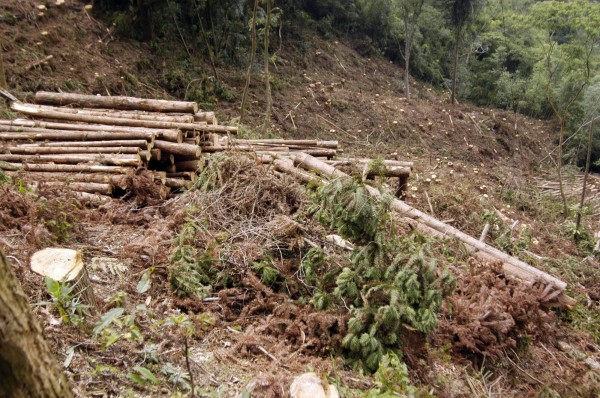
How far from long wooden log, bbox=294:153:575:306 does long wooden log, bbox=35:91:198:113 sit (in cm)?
209

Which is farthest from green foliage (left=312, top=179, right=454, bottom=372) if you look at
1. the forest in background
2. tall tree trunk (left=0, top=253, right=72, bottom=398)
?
the forest in background

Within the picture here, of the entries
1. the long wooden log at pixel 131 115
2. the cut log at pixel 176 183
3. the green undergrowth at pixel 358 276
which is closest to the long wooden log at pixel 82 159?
the cut log at pixel 176 183

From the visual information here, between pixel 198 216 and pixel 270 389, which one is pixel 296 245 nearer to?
pixel 198 216

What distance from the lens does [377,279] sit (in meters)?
3.45

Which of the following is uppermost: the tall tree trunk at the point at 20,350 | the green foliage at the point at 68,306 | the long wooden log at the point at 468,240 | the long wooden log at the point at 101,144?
the tall tree trunk at the point at 20,350

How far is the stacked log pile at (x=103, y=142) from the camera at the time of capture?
5543 millimetres

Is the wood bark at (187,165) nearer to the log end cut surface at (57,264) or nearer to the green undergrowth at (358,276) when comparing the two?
the green undergrowth at (358,276)

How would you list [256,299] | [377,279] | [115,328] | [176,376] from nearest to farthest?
[176,376] → [115,328] → [377,279] → [256,299]

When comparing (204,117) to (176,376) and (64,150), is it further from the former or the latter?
(176,376)

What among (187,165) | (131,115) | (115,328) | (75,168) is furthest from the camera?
(131,115)

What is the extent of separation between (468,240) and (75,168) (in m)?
5.00

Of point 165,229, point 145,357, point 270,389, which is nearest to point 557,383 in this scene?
point 270,389

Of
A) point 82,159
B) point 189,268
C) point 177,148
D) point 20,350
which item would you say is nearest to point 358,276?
point 189,268

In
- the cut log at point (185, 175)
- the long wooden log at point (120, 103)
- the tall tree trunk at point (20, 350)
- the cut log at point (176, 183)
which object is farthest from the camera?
the long wooden log at point (120, 103)
